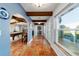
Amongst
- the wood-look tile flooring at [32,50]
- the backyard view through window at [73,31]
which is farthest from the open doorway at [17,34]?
the backyard view through window at [73,31]

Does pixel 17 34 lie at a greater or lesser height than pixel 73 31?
lesser

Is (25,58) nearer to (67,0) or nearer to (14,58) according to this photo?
(14,58)

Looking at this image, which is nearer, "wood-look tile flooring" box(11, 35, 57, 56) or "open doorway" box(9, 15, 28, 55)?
"wood-look tile flooring" box(11, 35, 57, 56)

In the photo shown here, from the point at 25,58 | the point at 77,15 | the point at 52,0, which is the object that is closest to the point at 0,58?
the point at 25,58

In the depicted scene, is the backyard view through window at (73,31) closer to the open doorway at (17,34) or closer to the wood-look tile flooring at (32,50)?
A: the wood-look tile flooring at (32,50)

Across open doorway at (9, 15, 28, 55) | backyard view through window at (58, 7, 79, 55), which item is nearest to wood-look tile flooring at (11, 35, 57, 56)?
open doorway at (9, 15, 28, 55)

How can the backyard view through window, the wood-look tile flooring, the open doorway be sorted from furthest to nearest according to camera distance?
the open doorway → the wood-look tile flooring → the backyard view through window

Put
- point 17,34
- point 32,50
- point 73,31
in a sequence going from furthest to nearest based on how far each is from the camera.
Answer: point 17,34 → point 32,50 → point 73,31

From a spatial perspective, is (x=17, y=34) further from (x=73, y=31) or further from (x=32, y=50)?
(x=73, y=31)

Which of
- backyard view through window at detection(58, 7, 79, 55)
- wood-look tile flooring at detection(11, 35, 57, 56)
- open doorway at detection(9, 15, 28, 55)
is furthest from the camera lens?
open doorway at detection(9, 15, 28, 55)

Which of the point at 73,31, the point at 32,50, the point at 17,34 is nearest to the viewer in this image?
the point at 73,31

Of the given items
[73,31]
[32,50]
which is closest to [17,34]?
[32,50]

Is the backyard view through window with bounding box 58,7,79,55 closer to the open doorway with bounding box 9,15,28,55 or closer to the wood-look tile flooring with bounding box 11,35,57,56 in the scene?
the wood-look tile flooring with bounding box 11,35,57,56

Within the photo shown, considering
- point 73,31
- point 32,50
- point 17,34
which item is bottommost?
point 32,50
